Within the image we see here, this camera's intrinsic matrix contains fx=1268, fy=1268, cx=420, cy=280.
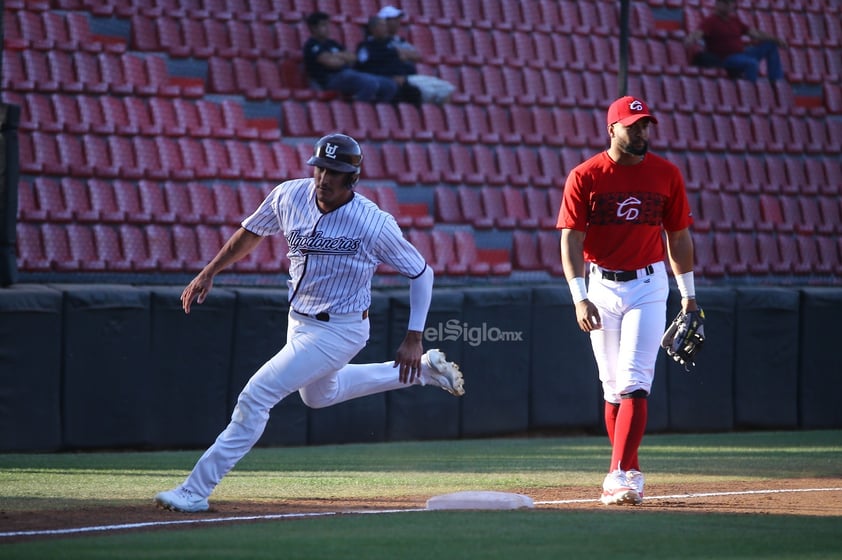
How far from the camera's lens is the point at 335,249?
6.20m

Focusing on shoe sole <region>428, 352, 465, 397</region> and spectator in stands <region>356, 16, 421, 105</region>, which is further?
spectator in stands <region>356, 16, 421, 105</region>

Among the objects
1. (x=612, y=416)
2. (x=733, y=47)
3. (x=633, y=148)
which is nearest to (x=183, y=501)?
(x=612, y=416)

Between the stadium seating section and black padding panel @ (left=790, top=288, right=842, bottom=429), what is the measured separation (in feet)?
6.94

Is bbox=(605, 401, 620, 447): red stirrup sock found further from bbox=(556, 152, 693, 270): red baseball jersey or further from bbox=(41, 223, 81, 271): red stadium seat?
bbox=(41, 223, 81, 271): red stadium seat

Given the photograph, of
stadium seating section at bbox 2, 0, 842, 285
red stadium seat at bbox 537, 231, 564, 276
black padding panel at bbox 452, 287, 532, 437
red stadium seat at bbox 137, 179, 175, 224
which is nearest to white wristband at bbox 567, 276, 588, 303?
black padding panel at bbox 452, 287, 532, 437

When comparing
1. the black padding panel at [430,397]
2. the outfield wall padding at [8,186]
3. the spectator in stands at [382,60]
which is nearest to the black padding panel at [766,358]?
the black padding panel at [430,397]

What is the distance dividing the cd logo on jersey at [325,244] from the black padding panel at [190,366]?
383cm

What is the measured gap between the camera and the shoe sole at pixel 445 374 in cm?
674

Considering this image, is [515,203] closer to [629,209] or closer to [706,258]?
[706,258]

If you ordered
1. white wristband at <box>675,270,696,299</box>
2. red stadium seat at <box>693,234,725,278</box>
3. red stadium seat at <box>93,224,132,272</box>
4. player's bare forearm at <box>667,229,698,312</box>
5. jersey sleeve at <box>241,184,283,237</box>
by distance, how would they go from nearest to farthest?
jersey sleeve at <box>241,184,283,237</box> → player's bare forearm at <box>667,229,698,312</box> → white wristband at <box>675,270,696,299</box> → red stadium seat at <box>93,224,132,272</box> → red stadium seat at <box>693,234,725,278</box>

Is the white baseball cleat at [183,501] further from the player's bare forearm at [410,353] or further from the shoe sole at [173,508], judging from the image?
the player's bare forearm at [410,353]

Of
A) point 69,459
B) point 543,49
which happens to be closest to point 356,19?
point 543,49

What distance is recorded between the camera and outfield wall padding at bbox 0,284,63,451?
916cm

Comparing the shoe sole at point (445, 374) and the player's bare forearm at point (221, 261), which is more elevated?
the player's bare forearm at point (221, 261)
